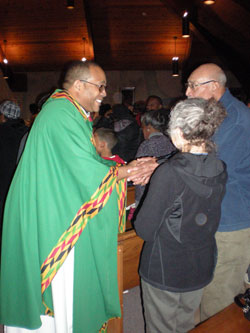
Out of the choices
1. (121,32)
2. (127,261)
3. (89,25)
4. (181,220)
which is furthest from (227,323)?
(121,32)

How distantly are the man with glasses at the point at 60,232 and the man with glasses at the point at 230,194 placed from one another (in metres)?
0.63

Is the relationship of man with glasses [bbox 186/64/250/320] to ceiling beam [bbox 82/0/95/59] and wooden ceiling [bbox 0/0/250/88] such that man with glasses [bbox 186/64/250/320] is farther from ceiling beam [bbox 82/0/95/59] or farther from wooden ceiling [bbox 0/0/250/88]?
ceiling beam [bbox 82/0/95/59]

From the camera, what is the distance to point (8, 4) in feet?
28.3

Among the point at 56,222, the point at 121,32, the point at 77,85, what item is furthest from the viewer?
the point at 121,32

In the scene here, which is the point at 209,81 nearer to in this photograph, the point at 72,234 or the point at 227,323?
the point at 72,234

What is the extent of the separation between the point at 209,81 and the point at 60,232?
1291mm

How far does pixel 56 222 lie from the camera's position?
5.49ft

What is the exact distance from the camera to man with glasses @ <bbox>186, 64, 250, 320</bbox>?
1730 millimetres

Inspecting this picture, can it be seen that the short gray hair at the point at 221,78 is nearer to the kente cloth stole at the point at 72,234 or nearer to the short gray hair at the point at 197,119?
the short gray hair at the point at 197,119

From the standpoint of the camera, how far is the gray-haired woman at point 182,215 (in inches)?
53.1

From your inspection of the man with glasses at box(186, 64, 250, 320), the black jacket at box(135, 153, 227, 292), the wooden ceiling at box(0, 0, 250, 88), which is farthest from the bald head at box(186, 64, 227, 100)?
the wooden ceiling at box(0, 0, 250, 88)

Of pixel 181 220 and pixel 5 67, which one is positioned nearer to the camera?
pixel 181 220

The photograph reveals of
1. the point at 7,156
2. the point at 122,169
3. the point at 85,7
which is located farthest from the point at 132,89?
the point at 122,169

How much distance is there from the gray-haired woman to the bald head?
0.55m
